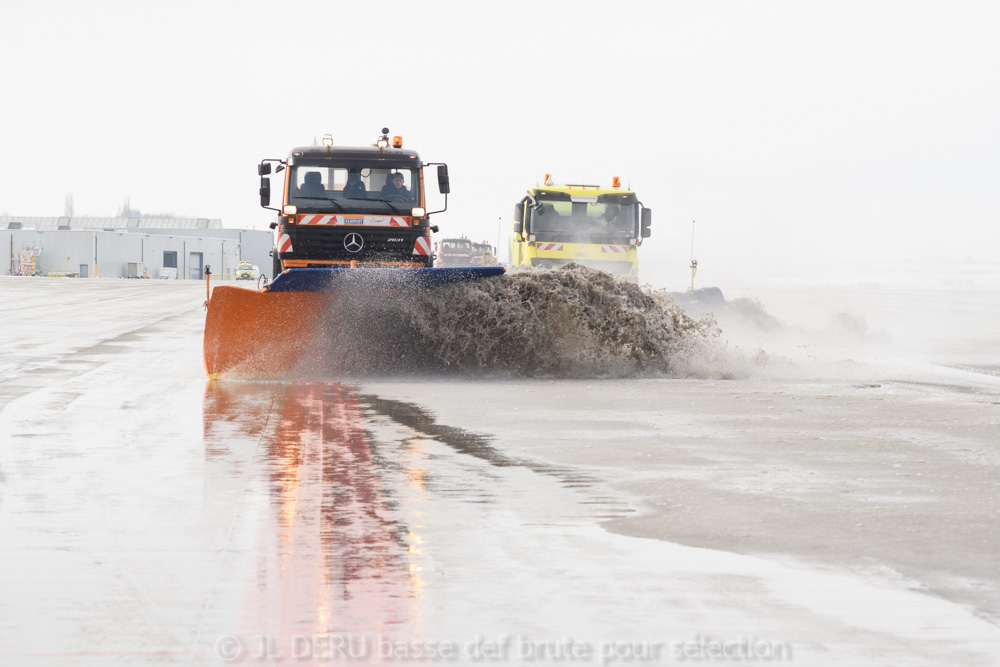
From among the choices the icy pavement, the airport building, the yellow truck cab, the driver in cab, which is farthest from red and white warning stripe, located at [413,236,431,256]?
the airport building

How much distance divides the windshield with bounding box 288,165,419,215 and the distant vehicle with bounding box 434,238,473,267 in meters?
36.0

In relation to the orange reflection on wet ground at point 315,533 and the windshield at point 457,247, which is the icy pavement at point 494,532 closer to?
the orange reflection on wet ground at point 315,533

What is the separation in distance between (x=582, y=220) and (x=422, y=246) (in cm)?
925

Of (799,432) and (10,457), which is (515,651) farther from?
(799,432)

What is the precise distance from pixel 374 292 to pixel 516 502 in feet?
24.1

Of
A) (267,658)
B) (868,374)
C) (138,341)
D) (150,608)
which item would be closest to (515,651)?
(267,658)

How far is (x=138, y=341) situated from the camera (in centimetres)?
1847

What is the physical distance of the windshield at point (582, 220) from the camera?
23688 mm

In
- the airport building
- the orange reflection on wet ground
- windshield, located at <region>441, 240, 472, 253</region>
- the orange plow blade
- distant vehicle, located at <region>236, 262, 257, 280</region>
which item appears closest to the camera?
the orange reflection on wet ground

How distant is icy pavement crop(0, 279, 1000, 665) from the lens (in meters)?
3.89

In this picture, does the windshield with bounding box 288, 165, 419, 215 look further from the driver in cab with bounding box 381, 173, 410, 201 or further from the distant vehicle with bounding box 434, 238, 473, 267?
the distant vehicle with bounding box 434, 238, 473, 267

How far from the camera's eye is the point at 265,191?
15141 mm

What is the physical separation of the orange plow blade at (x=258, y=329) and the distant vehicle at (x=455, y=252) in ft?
125

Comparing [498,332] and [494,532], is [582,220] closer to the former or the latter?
[498,332]
